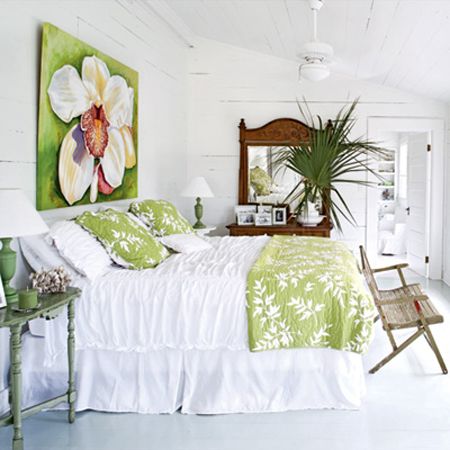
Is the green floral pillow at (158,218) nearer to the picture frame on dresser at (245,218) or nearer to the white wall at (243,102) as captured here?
the picture frame on dresser at (245,218)

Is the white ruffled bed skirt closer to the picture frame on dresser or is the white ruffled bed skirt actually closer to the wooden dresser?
the wooden dresser

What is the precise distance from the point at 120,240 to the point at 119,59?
1821 mm

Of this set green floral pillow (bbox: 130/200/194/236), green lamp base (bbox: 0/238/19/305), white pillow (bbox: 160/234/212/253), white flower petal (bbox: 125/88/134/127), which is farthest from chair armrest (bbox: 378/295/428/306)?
white flower petal (bbox: 125/88/134/127)

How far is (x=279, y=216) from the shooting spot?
6133mm

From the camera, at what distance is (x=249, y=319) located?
9.10ft

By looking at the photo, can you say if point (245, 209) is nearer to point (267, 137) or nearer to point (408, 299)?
point (267, 137)

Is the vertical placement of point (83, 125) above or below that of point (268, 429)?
above

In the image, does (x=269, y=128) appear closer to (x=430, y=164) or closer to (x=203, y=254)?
(x=430, y=164)

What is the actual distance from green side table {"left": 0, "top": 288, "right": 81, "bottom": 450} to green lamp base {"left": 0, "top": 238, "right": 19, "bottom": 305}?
3.9 inches

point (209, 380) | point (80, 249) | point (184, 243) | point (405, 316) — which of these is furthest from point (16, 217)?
point (405, 316)

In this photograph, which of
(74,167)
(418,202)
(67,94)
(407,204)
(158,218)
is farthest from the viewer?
(407,204)

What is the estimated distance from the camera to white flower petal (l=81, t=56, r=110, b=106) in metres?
3.58

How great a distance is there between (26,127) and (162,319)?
1315mm

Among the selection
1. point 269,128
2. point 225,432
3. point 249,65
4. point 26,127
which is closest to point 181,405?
point 225,432
